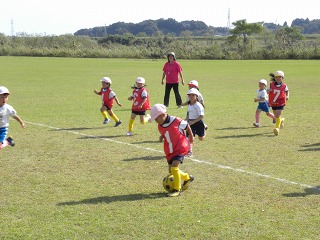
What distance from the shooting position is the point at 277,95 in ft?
42.3

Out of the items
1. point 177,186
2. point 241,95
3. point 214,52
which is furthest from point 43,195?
point 214,52

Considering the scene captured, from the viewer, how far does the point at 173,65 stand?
18.3m

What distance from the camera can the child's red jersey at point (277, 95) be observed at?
12.9 metres

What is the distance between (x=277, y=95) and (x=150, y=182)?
5965 mm

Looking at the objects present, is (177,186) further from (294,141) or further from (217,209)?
(294,141)

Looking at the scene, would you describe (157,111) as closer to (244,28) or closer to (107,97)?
(107,97)

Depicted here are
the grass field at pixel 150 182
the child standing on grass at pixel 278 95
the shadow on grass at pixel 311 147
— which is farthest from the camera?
the child standing on grass at pixel 278 95

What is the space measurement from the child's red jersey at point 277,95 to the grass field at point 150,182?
78 cm

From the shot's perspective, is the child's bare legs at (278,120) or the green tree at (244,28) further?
the green tree at (244,28)

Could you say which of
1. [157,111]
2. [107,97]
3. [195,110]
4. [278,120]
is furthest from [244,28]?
[157,111]

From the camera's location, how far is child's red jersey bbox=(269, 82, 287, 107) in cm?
1291

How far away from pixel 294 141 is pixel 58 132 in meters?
5.91

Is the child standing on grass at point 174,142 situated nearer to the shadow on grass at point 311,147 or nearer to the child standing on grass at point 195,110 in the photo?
the child standing on grass at point 195,110

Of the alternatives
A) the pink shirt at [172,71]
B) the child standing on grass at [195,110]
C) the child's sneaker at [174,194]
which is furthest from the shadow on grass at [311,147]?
the pink shirt at [172,71]
